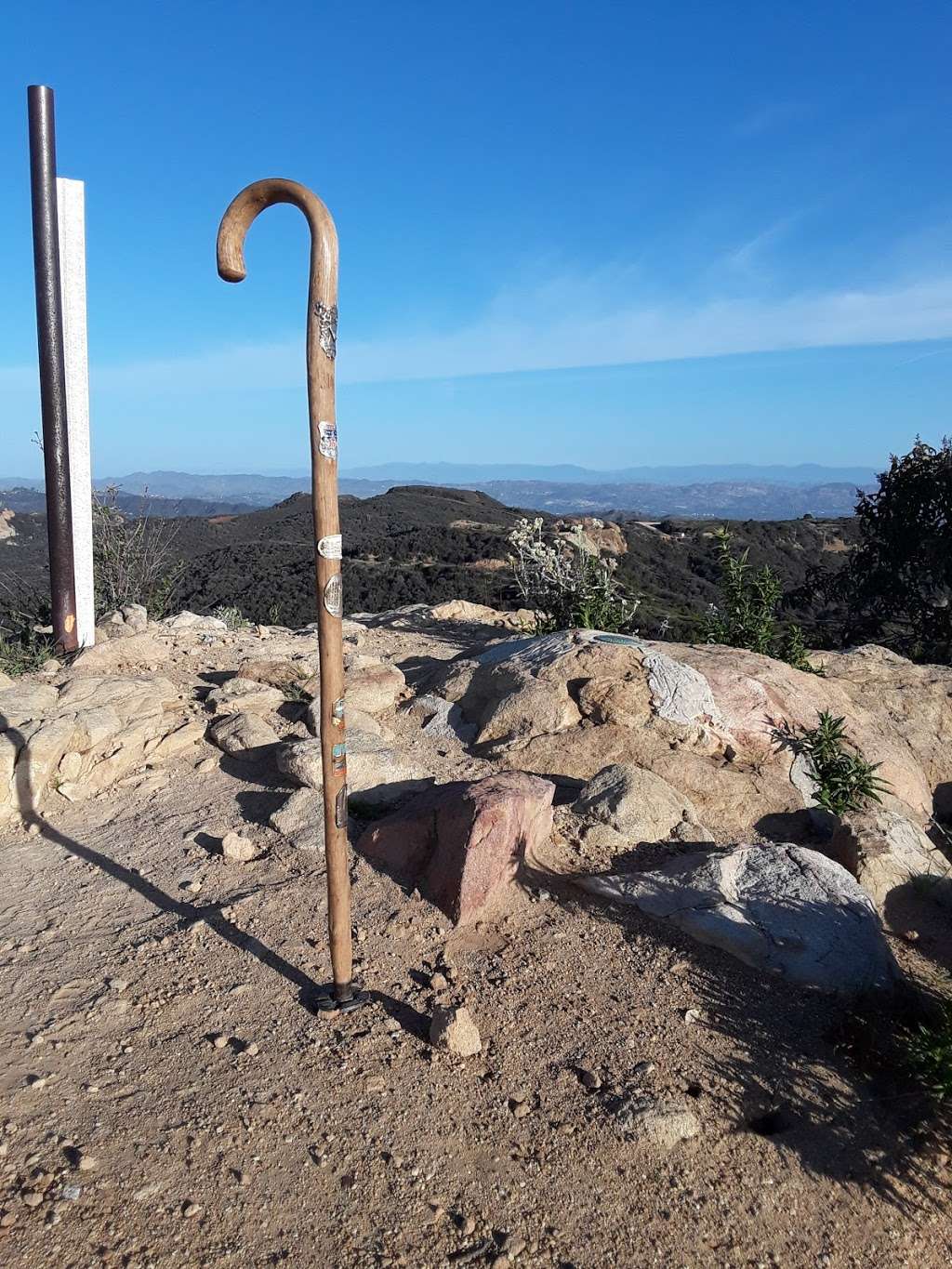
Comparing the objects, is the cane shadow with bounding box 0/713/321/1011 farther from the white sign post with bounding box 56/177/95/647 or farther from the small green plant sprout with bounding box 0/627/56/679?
the white sign post with bounding box 56/177/95/647

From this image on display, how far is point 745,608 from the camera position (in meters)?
7.44

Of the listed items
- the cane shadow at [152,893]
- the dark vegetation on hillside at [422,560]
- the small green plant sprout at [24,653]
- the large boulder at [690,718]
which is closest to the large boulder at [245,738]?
the cane shadow at [152,893]

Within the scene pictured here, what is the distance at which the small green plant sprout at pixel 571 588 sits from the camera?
311 inches

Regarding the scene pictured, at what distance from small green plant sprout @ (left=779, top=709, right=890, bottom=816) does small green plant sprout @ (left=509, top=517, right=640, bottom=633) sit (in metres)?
2.49

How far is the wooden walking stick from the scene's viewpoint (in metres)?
3.03

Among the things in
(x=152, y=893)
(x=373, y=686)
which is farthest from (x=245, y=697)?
(x=152, y=893)

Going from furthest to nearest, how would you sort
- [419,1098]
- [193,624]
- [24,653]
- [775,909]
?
[193,624], [24,653], [775,909], [419,1098]

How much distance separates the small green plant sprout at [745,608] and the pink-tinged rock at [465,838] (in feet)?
11.8

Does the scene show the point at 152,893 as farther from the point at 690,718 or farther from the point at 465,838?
the point at 690,718

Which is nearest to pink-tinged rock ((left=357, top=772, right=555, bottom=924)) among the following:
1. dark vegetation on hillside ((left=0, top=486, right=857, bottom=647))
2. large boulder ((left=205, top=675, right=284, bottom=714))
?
large boulder ((left=205, top=675, right=284, bottom=714))

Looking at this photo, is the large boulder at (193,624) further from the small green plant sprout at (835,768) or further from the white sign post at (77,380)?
the small green plant sprout at (835,768)

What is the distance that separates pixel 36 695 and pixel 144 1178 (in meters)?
4.31

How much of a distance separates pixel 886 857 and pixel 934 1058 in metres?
1.56

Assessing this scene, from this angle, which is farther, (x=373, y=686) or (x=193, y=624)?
(x=193, y=624)
